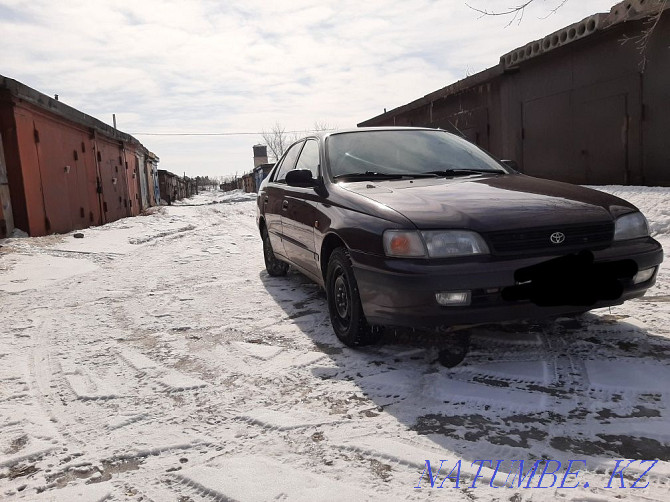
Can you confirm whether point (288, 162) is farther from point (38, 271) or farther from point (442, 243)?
point (38, 271)

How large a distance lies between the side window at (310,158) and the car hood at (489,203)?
29.3 inches

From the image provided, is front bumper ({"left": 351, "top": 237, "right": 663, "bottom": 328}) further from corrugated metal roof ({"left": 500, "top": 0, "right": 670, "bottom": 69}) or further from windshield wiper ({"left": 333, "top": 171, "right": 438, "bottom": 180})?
corrugated metal roof ({"left": 500, "top": 0, "right": 670, "bottom": 69})

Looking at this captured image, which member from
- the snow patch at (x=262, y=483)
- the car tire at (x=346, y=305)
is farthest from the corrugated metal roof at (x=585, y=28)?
the snow patch at (x=262, y=483)

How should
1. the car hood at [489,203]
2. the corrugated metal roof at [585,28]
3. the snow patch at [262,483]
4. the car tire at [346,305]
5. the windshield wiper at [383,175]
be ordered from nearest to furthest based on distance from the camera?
the snow patch at [262,483] < the car hood at [489,203] < the car tire at [346,305] < the windshield wiper at [383,175] < the corrugated metal roof at [585,28]

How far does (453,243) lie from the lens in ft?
8.70

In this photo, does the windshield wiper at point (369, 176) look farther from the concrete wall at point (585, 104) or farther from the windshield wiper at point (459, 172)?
the concrete wall at point (585, 104)

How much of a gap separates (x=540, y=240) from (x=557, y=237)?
114 mm

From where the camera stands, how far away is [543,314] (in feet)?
8.80

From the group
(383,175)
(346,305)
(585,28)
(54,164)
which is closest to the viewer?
(346,305)

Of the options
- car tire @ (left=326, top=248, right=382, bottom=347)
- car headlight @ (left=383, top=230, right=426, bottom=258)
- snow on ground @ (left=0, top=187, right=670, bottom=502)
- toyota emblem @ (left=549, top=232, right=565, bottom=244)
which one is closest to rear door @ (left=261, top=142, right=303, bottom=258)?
snow on ground @ (left=0, top=187, right=670, bottom=502)

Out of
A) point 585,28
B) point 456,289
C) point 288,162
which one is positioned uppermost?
point 585,28

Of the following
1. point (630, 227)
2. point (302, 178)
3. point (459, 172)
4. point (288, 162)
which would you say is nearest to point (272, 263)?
point (288, 162)

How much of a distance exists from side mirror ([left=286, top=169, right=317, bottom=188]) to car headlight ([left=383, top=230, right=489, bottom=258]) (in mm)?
1318

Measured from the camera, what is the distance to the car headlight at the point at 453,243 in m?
2.64
